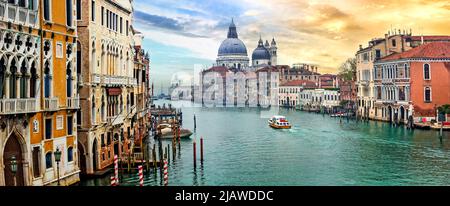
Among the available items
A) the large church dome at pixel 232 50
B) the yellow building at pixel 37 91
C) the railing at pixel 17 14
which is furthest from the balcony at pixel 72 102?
the large church dome at pixel 232 50

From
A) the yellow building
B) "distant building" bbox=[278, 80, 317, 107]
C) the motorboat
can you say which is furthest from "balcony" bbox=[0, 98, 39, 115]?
"distant building" bbox=[278, 80, 317, 107]

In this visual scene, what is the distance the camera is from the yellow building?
12.2 ft

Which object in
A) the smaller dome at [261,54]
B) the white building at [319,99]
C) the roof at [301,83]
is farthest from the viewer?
the smaller dome at [261,54]

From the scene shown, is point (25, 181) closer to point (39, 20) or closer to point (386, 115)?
point (39, 20)

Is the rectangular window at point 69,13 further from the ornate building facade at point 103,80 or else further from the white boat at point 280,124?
the white boat at point 280,124

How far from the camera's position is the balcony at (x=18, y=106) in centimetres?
357

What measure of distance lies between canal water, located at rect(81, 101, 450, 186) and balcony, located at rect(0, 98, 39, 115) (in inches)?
54.9

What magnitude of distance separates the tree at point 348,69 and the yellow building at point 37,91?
1849 cm

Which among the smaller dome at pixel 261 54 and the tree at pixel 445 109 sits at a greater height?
the smaller dome at pixel 261 54

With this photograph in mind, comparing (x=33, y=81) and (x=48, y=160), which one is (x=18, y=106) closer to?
(x=33, y=81)

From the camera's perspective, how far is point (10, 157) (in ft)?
12.8

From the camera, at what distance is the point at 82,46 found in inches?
216

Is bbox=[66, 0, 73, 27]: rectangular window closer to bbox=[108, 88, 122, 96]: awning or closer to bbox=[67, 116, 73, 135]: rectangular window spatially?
bbox=[67, 116, 73, 135]: rectangular window
